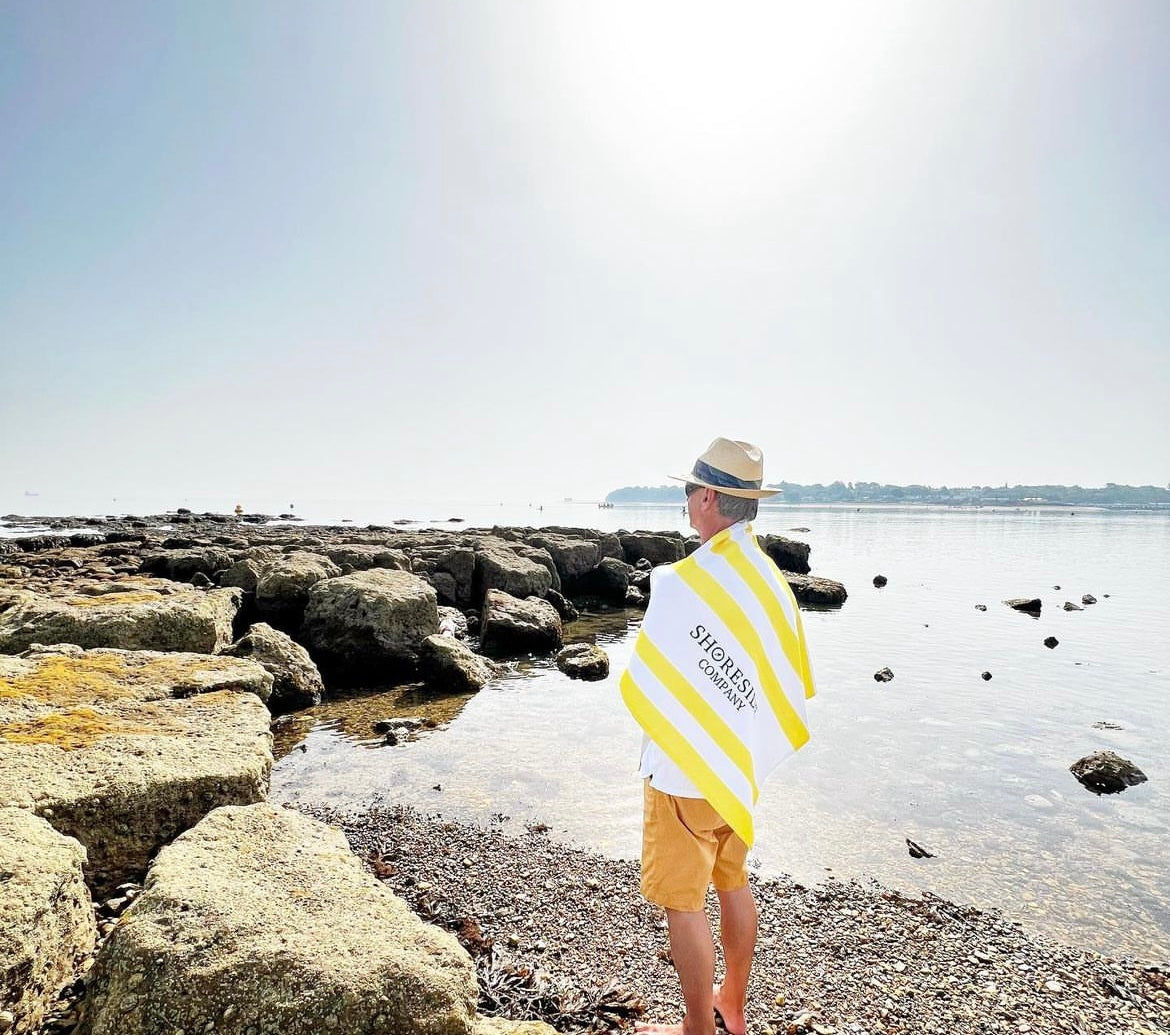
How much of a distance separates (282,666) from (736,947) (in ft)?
30.1

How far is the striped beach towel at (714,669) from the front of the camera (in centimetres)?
352

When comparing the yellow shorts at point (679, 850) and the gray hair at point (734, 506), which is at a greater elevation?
the gray hair at point (734, 506)

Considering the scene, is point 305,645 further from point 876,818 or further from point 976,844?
point 976,844

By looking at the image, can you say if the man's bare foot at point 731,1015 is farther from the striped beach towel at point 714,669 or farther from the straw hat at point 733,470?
the straw hat at point 733,470

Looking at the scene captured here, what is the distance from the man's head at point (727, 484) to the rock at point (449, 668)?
9.54 metres

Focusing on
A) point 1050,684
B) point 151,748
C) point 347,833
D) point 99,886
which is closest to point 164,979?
point 99,886

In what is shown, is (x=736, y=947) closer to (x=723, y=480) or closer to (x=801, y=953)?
(x=801, y=953)

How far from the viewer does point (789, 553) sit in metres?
33.4

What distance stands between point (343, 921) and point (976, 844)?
6994mm

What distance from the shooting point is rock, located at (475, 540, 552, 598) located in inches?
795

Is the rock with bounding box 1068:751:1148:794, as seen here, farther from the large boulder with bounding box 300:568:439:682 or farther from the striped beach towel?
the large boulder with bounding box 300:568:439:682

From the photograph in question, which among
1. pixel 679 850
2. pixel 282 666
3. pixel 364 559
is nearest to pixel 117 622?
pixel 282 666

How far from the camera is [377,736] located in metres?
10.0

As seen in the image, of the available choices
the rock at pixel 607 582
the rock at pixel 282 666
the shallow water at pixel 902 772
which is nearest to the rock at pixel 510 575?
the shallow water at pixel 902 772
